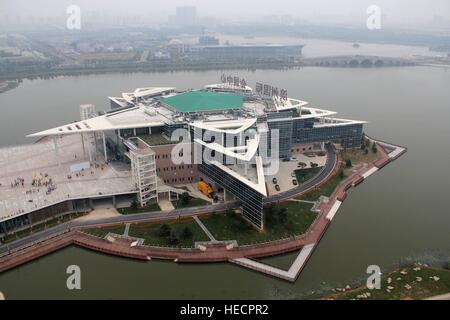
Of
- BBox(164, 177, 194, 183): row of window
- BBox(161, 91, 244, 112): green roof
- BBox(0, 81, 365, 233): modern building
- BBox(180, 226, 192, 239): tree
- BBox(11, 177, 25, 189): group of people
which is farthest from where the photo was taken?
BBox(161, 91, 244, 112): green roof

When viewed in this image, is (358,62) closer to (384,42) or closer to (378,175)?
(384,42)

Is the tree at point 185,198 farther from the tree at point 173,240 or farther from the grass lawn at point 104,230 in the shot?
the grass lawn at point 104,230

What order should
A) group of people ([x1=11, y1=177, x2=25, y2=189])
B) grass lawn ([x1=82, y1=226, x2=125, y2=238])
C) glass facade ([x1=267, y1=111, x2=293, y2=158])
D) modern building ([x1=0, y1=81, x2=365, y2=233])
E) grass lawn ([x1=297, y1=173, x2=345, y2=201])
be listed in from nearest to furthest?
grass lawn ([x1=82, y1=226, x2=125, y2=238])
modern building ([x1=0, y1=81, x2=365, y2=233])
group of people ([x1=11, y1=177, x2=25, y2=189])
grass lawn ([x1=297, y1=173, x2=345, y2=201])
glass facade ([x1=267, y1=111, x2=293, y2=158])

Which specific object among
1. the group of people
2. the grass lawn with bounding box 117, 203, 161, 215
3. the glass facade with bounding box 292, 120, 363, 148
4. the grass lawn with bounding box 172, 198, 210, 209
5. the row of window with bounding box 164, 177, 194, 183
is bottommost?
the grass lawn with bounding box 117, 203, 161, 215

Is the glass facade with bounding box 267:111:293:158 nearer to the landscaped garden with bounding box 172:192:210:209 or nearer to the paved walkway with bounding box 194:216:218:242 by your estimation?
the landscaped garden with bounding box 172:192:210:209

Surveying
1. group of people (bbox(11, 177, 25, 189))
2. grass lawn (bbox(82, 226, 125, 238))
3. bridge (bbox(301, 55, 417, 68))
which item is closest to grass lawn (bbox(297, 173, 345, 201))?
grass lawn (bbox(82, 226, 125, 238))

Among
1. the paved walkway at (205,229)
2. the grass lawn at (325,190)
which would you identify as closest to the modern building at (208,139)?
the paved walkway at (205,229)

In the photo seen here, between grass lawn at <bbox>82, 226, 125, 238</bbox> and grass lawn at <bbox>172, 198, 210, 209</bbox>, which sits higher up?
grass lawn at <bbox>172, 198, 210, 209</bbox>
